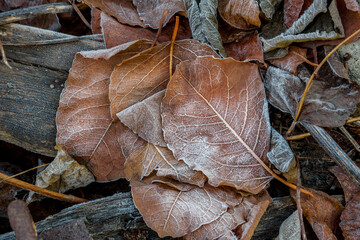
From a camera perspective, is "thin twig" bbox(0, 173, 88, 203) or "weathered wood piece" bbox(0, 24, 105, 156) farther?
"weathered wood piece" bbox(0, 24, 105, 156)

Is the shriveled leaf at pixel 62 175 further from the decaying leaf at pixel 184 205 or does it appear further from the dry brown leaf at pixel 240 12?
the dry brown leaf at pixel 240 12

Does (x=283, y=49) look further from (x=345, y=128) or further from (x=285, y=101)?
(x=345, y=128)

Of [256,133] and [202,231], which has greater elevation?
[256,133]

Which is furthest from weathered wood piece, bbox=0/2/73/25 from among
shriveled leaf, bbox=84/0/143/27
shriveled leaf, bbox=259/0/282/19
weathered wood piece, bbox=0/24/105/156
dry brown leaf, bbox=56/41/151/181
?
shriveled leaf, bbox=259/0/282/19

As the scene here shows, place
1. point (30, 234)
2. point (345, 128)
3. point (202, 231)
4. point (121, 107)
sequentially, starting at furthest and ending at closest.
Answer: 1. point (345, 128)
2. point (121, 107)
3. point (202, 231)
4. point (30, 234)

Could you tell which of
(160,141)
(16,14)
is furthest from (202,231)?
(16,14)

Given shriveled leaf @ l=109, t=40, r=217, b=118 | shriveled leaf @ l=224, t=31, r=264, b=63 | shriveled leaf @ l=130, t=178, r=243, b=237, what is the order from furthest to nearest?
shriveled leaf @ l=224, t=31, r=264, b=63, shriveled leaf @ l=109, t=40, r=217, b=118, shriveled leaf @ l=130, t=178, r=243, b=237

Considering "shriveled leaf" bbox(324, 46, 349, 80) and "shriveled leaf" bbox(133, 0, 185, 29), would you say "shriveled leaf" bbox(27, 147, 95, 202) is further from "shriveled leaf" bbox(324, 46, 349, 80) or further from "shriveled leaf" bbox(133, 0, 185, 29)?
"shriveled leaf" bbox(324, 46, 349, 80)

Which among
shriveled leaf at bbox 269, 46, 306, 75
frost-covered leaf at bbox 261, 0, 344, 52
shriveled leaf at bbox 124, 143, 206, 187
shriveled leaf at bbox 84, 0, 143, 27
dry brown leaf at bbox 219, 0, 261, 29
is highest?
shriveled leaf at bbox 84, 0, 143, 27
